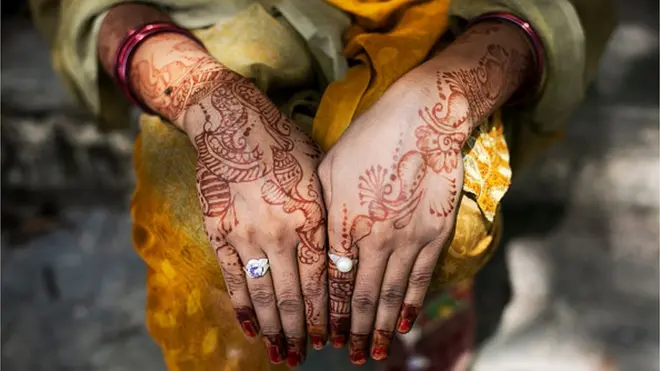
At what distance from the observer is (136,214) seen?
2.62 ft

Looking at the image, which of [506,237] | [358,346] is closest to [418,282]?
[358,346]

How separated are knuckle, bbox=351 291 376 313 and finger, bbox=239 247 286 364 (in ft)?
0.27

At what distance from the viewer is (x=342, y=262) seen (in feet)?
2.22

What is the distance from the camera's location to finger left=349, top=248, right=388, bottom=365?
2.22ft

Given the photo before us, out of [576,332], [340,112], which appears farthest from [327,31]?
[576,332]

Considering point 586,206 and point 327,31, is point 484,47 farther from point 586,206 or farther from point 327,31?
point 586,206

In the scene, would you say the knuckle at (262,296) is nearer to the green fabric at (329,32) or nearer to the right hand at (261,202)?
the right hand at (261,202)

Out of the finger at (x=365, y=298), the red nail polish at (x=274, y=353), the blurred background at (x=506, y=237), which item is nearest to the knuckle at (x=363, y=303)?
the finger at (x=365, y=298)

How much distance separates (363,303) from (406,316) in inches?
2.3

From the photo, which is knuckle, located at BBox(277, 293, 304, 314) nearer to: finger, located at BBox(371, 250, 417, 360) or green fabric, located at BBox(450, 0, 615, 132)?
finger, located at BBox(371, 250, 417, 360)

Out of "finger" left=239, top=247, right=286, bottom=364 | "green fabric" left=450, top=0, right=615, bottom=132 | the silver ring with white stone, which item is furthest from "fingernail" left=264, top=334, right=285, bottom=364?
"green fabric" left=450, top=0, right=615, bottom=132

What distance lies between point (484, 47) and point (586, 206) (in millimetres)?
759

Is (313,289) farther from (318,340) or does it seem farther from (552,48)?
(552,48)

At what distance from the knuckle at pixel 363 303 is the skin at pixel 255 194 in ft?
0.10
